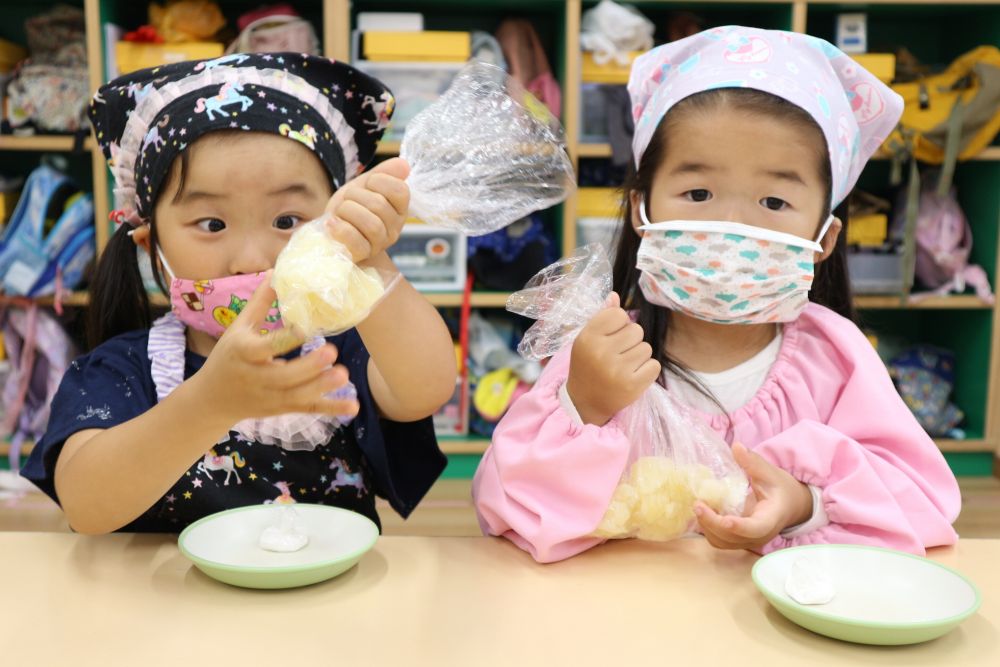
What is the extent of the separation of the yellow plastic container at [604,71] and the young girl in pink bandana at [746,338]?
1.80 meters

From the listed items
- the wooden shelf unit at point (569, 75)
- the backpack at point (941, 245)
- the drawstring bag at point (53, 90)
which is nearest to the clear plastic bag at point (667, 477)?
the wooden shelf unit at point (569, 75)

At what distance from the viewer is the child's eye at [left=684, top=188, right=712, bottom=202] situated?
113 centimetres

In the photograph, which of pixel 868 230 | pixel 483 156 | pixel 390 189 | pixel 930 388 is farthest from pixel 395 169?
pixel 930 388

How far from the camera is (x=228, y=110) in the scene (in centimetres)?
107

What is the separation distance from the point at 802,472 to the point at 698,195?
0.36 metres

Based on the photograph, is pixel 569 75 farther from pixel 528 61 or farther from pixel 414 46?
pixel 414 46

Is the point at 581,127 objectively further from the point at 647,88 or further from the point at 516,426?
the point at 516,426

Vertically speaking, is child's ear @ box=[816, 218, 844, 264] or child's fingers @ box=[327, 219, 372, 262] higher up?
child's fingers @ box=[327, 219, 372, 262]

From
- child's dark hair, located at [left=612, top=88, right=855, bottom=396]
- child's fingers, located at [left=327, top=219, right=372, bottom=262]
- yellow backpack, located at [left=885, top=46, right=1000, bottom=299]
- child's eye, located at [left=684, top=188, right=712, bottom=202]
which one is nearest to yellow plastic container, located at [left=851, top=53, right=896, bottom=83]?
yellow backpack, located at [left=885, top=46, right=1000, bottom=299]

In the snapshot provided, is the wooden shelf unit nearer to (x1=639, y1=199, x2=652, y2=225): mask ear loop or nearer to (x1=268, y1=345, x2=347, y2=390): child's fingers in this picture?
(x1=639, y1=199, x2=652, y2=225): mask ear loop

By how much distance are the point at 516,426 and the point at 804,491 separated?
32 centimetres

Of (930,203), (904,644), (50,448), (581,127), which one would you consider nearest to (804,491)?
(904,644)

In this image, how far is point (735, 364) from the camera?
48.4 inches

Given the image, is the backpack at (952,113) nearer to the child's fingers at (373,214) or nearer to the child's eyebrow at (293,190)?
the child's eyebrow at (293,190)
